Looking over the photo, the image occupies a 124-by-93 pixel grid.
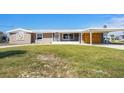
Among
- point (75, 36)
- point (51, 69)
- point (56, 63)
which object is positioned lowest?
point (51, 69)

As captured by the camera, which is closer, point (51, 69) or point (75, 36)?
point (51, 69)

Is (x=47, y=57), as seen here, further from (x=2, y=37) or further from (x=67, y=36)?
(x=67, y=36)

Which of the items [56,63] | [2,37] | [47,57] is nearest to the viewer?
[56,63]

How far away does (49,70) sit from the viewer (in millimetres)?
9492

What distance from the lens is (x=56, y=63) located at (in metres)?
10.2

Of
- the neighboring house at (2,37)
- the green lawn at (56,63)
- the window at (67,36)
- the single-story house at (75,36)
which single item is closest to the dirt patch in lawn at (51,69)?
the green lawn at (56,63)

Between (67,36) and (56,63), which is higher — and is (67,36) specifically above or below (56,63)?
above

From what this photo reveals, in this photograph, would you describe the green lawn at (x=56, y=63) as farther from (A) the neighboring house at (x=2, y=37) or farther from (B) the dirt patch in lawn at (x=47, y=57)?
(A) the neighboring house at (x=2, y=37)

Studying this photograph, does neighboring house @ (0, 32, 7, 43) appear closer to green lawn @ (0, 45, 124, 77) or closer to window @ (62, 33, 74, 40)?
green lawn @ (0, 45, 124, 77)

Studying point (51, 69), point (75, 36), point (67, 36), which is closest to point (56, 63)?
point (51, 69)
